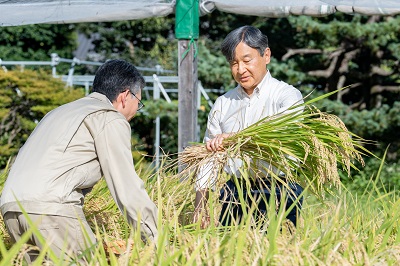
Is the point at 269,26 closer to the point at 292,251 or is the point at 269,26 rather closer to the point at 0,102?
the point at 0,102

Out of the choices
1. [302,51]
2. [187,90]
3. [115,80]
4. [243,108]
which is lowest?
[302,51]

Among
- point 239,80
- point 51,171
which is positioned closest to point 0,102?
point 239,80

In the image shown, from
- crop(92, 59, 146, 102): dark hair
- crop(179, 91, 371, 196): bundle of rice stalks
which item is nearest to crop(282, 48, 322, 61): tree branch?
crop(179, 91, 371, 196): bundle of rice stalks

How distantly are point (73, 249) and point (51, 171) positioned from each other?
1.09 ft

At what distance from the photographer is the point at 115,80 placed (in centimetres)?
354

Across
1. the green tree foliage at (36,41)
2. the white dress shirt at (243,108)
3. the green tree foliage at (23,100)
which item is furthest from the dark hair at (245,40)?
the green tree foliage at (36,41)

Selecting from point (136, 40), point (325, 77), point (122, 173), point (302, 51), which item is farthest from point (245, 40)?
point (136, 40)

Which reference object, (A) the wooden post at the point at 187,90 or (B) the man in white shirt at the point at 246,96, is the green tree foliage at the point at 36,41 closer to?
(A) the wooden post at the point at 187,90

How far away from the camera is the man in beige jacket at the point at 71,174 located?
3.28 metres

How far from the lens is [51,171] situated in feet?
10.7

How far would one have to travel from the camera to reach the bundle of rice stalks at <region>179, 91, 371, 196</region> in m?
3.89

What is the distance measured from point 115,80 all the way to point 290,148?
951mm

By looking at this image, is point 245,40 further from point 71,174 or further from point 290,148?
point 71,174

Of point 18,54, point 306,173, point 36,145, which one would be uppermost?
point 36,145
